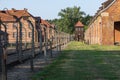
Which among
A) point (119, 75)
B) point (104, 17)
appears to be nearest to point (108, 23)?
point (104, 17)

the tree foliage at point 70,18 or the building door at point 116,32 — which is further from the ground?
the tree foliage at point 70,18

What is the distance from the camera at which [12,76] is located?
15.9 meters

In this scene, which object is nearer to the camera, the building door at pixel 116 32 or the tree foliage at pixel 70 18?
the building door at pixel 116 32

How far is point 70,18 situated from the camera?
182250 mm

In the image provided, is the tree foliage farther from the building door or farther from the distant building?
the building door

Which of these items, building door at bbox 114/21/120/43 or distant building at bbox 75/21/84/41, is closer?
building door at bbox 114/21/120/43

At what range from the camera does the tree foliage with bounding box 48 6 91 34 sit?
6836 inches

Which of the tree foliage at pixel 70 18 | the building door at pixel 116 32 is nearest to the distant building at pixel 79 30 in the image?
the tree foliage at pixel 70 18

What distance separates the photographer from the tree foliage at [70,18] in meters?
174

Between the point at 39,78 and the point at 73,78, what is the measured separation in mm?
1209

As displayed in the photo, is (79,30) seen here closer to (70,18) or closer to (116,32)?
(70,18)

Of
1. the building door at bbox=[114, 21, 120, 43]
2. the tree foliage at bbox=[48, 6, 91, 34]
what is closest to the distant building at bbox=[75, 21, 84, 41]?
the tree foliage at bbox=[48, 6, 91, 34]

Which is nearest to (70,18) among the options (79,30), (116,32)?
(79,30)

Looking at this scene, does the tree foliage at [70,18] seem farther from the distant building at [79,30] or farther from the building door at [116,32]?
the building door at [116,32]
